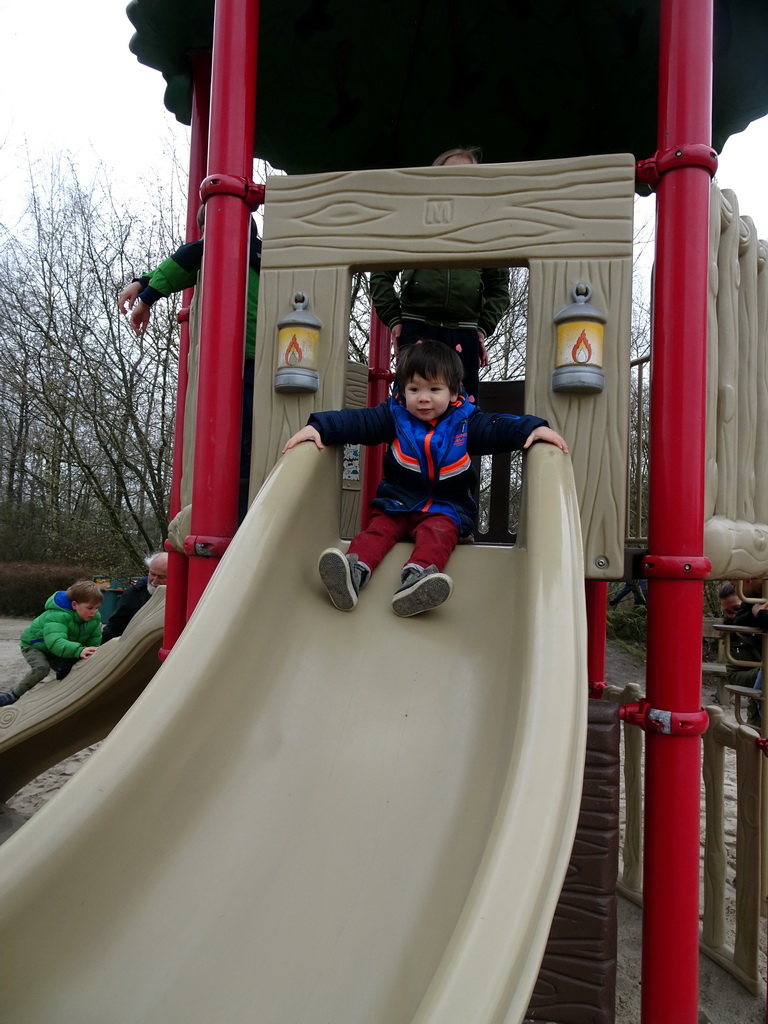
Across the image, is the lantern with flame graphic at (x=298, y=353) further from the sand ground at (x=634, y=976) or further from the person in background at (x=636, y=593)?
the sand ground at (x=634, y=976)

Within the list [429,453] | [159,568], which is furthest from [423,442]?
[159,568]

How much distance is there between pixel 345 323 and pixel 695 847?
2.00 metres

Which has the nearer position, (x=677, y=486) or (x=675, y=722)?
(x=675, y=722)

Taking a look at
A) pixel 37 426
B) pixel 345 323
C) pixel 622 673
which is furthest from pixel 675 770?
pixel 37 426

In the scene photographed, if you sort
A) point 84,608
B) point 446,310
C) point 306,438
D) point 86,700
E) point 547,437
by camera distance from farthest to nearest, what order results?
point 84,608 < point 86,700 < point 446,310 < point 306,438 < point 547,437

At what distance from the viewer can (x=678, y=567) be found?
2.23 m

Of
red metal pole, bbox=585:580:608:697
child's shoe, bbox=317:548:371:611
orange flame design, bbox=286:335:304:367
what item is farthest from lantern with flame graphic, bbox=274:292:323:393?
red metal pole, bbox=585:580:608:697

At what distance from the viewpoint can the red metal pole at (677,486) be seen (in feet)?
6.97

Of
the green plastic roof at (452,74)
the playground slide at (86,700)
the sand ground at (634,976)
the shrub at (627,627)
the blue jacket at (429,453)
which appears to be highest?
Answer: the green plastic roof at (452,74)

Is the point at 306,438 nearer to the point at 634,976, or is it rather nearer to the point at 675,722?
the point at 675,722

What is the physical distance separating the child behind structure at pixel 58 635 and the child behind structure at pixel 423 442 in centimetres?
371

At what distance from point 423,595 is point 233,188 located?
1637mm

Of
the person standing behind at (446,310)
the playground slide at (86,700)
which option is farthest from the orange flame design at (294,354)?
the playground slide at (86,700)

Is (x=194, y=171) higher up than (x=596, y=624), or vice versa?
(x=194, y=171)
